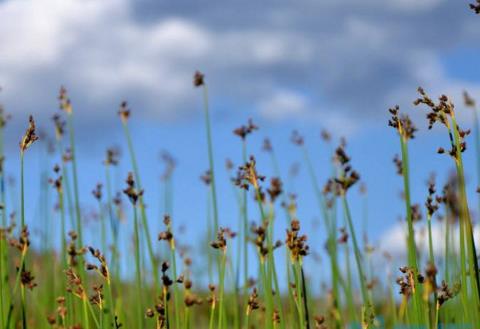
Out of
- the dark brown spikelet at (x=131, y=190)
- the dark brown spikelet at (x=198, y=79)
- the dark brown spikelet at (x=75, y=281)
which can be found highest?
the dark brown spikelet at (x=198, y=79)

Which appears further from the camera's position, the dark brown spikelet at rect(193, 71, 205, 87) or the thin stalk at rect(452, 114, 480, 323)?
the dark brown spikelet at rect(193, 71, 205, 87)

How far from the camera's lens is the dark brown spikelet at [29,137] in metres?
2.19

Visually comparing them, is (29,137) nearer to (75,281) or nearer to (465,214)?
(75,281)

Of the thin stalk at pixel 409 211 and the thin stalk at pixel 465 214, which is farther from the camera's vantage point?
the thin stalk at pixel 409 211

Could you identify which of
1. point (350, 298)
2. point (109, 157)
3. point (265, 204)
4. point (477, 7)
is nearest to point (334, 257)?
point (350, 298)

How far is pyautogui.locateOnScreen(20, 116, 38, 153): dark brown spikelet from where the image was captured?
2.19 m

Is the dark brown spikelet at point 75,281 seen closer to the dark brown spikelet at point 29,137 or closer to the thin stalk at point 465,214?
the dark brown spikelet at point 29,137

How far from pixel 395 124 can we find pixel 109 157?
7.36ft

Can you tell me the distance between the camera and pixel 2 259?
111 inches

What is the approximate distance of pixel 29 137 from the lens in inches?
88.4

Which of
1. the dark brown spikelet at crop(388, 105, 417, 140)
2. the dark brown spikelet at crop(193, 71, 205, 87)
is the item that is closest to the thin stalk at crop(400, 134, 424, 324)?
the dark brown spikelet at crop(388, 105, 417, 140)

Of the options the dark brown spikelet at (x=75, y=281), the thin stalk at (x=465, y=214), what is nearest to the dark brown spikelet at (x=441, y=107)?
the thin stalk at (x=465, y=214)

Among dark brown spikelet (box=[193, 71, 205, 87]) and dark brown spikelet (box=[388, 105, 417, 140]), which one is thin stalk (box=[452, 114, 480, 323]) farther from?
dark brown spikelet (box=[193, 71, 205, 87])

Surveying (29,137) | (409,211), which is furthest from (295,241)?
(29,137)
